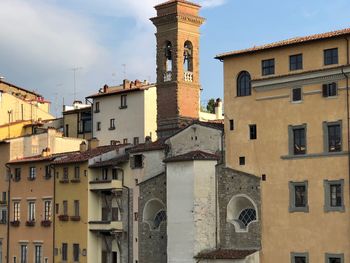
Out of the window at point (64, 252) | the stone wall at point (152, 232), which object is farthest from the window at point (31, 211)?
the stone wall at point (152, 232)

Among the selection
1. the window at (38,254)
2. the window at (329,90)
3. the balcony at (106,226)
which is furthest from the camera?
the window at (38,254)

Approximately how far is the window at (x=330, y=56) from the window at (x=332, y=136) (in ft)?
10.2

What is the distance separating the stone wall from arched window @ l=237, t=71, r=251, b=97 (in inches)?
284

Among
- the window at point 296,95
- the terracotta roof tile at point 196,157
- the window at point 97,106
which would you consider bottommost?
the terracotta roof tile at point 196,157

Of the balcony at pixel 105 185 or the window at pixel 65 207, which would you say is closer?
the balcony at pixel 105 185

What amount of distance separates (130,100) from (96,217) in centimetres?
1321

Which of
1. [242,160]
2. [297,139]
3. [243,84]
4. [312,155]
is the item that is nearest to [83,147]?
[243,84]

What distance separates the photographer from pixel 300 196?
43562mm

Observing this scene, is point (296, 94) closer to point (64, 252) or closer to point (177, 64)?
point (177, 64)

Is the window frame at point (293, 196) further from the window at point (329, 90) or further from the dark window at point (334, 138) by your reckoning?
the window at point (329, 90)

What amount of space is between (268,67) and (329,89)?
417 cm

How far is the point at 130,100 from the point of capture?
214 ft

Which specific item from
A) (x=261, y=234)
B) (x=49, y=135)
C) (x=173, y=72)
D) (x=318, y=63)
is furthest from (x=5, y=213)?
(x=318, y=63)

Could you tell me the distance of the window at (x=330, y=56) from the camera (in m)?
42.7
